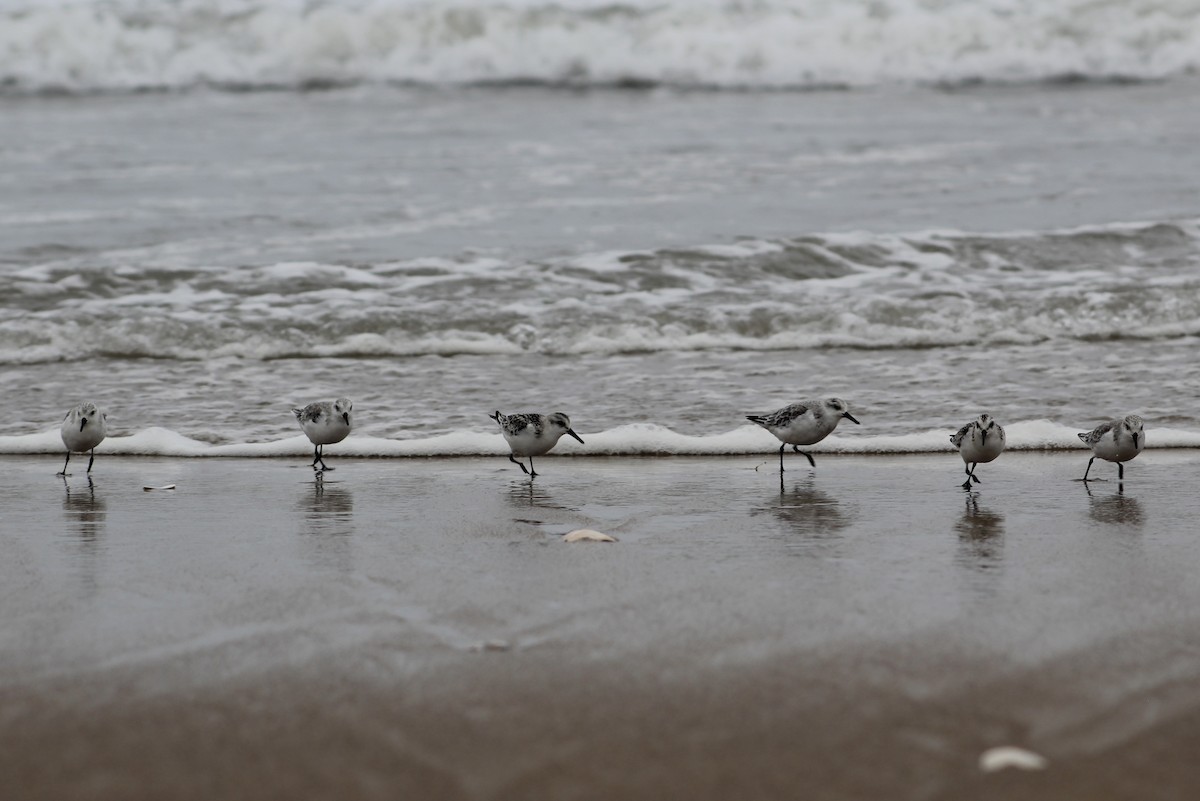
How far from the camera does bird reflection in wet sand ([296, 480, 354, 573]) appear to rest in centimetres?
485

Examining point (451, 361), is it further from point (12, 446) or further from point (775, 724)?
point (775, 724)

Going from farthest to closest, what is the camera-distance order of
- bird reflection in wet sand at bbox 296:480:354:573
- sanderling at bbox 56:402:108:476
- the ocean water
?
1. the ocean water
2. sanderling at bbox 56:402:108:476
3. bird reflection in wet sand at bbox 296:480:354:573

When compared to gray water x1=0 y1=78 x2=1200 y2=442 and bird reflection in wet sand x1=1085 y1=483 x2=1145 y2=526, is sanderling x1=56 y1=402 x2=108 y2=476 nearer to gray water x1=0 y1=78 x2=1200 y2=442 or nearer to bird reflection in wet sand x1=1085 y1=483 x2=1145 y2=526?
gray water x1=0 y1=78 x2=1200 y2=442

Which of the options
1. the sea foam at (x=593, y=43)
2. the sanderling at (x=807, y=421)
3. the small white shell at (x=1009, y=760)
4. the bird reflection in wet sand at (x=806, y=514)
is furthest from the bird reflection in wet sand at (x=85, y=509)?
the sea foam at (x=593, y=43)

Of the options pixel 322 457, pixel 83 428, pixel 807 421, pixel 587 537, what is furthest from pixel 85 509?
pixel 807 421

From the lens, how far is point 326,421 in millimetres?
6605

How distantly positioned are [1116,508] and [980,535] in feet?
2.65

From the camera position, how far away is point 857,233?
39.1 ft

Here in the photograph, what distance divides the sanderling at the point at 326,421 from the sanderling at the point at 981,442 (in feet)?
9.30

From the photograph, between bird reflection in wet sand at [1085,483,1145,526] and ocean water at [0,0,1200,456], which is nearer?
bird reflection in wet sand at [1085,483,1145,526]

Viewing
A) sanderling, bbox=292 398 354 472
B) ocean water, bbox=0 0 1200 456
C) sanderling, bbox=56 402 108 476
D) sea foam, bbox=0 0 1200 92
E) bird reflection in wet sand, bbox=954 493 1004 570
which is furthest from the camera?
sea foam, bbox=0 0 1200 92

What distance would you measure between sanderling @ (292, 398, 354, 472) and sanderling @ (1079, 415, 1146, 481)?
3.40 meters

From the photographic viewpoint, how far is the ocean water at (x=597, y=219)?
8156mm

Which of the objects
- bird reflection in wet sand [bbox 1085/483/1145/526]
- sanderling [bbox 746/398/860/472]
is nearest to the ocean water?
sanderling [bbox 746/398/860/472]
